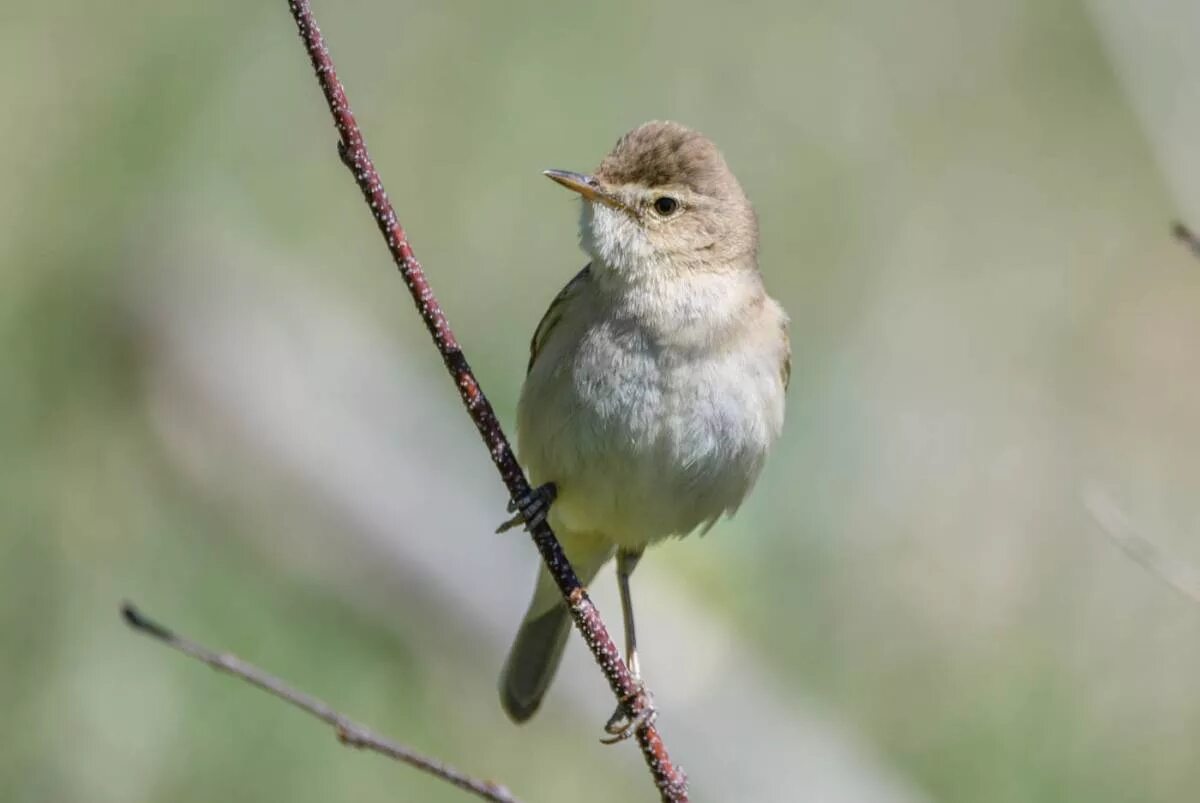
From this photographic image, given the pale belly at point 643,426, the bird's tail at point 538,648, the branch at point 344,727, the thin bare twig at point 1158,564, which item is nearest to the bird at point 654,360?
the pale belly at point 643,426

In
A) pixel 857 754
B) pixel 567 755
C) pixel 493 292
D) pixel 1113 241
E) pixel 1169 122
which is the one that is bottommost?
pixel 567 755

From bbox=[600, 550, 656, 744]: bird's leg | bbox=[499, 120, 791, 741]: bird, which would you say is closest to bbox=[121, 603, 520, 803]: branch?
bbox=[600, 550, 656, 744]: bird's leg

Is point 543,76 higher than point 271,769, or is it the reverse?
point 543,76

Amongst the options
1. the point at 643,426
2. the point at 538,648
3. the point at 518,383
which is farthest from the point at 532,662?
the point at 518,383

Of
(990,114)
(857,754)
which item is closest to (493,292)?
(857,754)

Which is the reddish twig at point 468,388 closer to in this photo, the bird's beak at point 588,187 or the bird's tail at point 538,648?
the bird's beak at point 588,187

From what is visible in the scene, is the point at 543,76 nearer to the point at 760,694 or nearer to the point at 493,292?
the point at 493,292

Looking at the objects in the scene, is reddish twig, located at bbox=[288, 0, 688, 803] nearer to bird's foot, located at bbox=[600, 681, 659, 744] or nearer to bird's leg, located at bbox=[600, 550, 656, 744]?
bird's foot, located at bbox=[600, 681, 659, 744]
